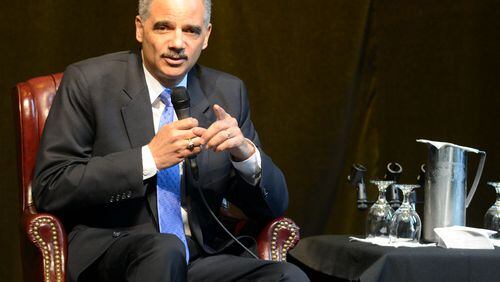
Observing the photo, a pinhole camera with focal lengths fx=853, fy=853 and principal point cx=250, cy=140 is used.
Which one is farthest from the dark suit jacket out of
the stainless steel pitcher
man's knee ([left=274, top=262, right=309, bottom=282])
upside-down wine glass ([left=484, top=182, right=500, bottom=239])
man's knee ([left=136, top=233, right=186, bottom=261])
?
upside-down wine glass ([left=484, top=182, right=500, bottom=239])

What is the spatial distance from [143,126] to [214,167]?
0.26m

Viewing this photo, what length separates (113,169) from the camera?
2461mm

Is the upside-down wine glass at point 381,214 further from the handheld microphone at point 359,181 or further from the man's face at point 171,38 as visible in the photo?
the man's face at point 171,38

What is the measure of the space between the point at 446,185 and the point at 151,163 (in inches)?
37.5

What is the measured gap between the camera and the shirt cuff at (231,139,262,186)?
261 cm

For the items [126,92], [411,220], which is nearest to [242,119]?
[126,92]

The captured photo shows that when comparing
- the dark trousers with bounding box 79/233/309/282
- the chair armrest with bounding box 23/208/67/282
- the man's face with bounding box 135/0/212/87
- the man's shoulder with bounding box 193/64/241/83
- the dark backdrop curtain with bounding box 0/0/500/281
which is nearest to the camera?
the dark trousers with bounding box 79/233/309/282

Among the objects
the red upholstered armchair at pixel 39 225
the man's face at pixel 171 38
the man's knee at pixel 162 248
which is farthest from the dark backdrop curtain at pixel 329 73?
the man's knee at pixel 162 248

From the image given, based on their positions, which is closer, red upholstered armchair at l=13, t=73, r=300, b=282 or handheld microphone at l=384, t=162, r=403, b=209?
red upholstered armchair at l=13, t=73, r=300, b=282

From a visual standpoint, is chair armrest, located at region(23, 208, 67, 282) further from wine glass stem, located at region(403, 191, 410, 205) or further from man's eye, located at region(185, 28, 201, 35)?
wine glass stem, located at region(403, 191, 410, 205)

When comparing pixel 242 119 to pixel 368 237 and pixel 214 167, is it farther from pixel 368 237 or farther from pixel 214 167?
pixel 368 237

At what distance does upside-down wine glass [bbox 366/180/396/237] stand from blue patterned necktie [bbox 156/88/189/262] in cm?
63

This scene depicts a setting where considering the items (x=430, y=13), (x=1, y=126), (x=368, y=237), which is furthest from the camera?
(x=430, y=13)

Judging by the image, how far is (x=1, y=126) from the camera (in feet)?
12.8
